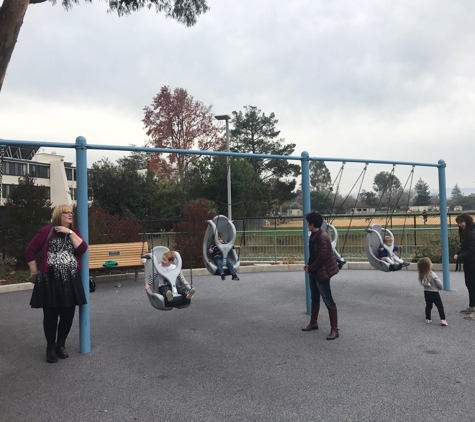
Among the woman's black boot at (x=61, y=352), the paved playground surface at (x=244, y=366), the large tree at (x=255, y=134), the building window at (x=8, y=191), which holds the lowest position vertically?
the paved playground surface at (x=244, y=366)

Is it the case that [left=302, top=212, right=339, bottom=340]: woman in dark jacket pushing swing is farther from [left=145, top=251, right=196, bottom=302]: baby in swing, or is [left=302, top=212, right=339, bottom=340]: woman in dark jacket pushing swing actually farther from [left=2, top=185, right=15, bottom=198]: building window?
[left=2, top=185, right=15, bottom=198]: building window

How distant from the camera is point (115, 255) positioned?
10156 mm

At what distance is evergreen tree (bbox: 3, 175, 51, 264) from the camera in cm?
1146

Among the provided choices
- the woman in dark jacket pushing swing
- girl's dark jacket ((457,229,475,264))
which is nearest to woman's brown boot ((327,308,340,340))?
the woman in dark jacket pushing swing

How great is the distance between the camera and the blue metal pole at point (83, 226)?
5.30m

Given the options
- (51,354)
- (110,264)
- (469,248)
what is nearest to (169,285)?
(51,354)

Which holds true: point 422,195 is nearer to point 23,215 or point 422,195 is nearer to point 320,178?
point 23,215

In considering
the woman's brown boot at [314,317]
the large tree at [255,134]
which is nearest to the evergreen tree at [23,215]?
the woman's brown boot at [314,317]

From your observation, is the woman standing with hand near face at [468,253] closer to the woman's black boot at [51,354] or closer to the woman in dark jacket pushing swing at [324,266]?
the woman in dark jacket pushing swing at [324,266]

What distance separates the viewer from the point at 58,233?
4.93m

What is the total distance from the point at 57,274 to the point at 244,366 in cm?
226

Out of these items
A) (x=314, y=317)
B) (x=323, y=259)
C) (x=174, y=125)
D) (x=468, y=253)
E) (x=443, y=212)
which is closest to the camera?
(x=323, y=259)

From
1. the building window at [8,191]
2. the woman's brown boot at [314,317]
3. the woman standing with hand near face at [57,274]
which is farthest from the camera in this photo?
the building window at [8,191]

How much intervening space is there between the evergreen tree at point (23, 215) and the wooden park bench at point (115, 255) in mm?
2453
